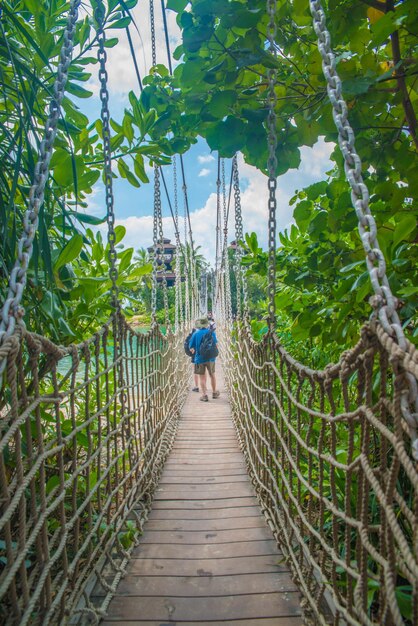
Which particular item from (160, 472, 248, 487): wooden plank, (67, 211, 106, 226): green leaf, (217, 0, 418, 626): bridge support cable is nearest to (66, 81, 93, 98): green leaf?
(67, 211, 106, 226): green leaf

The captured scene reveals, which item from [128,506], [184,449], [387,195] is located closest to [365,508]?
[387,195]

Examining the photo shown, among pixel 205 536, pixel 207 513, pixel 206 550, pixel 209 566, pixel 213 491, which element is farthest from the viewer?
pixel 213 491

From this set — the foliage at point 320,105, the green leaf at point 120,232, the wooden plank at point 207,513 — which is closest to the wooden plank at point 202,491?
the wooden plank at point 207,513

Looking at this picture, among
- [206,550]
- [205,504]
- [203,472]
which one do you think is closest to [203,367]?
[203,472]

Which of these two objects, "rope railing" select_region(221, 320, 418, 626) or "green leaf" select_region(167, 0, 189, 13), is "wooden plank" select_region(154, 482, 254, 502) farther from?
"green leaf" select_region(167, 0, 189, 13)

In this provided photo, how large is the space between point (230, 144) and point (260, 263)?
0.67 m

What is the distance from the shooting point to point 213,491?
1847 mm

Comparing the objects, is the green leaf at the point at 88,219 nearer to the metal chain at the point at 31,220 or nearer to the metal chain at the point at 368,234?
the metal chain at the point at 31,220

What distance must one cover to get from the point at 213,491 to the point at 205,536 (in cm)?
41

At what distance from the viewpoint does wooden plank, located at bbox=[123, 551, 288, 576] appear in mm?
1201

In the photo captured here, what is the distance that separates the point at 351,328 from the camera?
1120mm

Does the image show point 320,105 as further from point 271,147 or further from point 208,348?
point 208,348

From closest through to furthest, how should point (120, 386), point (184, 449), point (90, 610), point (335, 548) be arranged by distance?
point (335, 548)
point (90, 610)
point (120, 386)
point (184, 449)

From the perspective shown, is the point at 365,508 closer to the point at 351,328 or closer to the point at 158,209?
the point at 351,328
